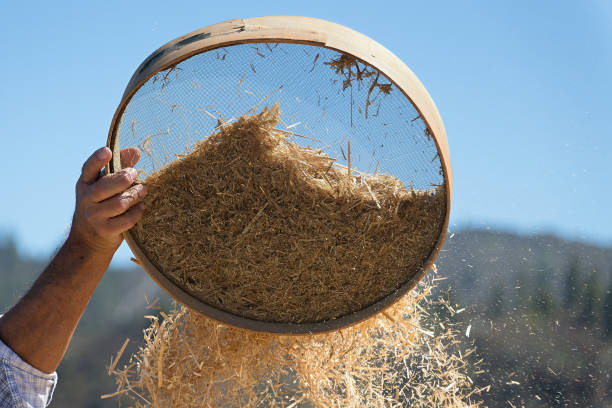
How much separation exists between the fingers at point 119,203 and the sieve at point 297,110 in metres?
0.08

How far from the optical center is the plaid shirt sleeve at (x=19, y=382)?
5.98 feet

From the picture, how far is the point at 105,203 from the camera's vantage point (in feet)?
5.93

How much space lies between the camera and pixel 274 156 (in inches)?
75.5

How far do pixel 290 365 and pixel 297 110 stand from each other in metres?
1.08

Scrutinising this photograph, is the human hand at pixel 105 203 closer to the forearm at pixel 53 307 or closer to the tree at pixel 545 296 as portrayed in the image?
the forearm at pixel 53 307

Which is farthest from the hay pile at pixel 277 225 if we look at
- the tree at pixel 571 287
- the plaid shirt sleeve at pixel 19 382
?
the tree at pixel 571 287

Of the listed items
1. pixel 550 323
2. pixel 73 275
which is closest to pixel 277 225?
pixel 73 275

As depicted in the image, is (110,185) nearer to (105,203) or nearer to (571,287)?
(105,203)

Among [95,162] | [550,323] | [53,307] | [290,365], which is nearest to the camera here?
[95,162]

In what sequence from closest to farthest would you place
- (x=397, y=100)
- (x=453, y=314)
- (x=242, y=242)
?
(x=397, y=100), (x=242, y=242), (x=453, y=314)

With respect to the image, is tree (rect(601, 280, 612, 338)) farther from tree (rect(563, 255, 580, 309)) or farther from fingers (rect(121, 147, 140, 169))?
fingers (rect(121, 147, 140, 169))

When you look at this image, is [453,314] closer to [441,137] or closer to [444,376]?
[444,376]

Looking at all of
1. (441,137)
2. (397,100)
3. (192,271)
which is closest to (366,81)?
(397,100)

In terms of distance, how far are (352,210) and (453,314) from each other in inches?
31.3
